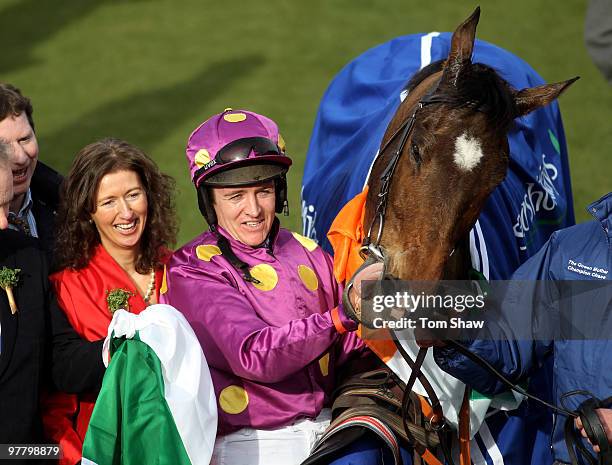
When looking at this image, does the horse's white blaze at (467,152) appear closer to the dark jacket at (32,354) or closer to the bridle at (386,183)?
the bridle at (386,183)

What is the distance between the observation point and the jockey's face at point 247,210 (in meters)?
3.12

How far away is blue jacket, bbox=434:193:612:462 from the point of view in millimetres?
2727

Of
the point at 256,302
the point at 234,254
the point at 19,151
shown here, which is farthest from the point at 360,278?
the point at 19,151

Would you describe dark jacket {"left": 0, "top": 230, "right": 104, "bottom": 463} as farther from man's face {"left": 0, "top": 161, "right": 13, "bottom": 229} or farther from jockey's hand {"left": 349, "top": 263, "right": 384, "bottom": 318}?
jockey's hand {"left": 349, "top": 263, "right": 384, "bottom": 318}

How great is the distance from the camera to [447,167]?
104 inches

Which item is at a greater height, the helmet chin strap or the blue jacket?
the helmet chin strap

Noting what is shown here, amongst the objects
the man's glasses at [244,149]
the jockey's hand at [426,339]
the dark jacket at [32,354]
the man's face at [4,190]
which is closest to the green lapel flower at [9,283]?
the dark jacket at [32,354]

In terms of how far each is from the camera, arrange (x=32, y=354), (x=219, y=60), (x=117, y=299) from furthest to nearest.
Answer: (x=219, y=60)
(x=117, y=299)
(x=32, y=354)

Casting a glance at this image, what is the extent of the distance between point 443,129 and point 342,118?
2.07m

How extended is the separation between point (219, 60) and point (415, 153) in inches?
246

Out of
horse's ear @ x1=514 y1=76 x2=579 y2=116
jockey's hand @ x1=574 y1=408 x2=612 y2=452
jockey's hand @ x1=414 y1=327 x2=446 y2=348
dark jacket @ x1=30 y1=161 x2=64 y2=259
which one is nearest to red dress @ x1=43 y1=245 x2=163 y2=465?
dark jacket @ x1=30 y1=161 x2=64 y2=259

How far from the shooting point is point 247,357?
2.85 meters

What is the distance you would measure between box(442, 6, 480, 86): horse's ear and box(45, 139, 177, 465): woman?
1.17m

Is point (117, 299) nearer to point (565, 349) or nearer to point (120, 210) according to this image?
point (120, 210)
